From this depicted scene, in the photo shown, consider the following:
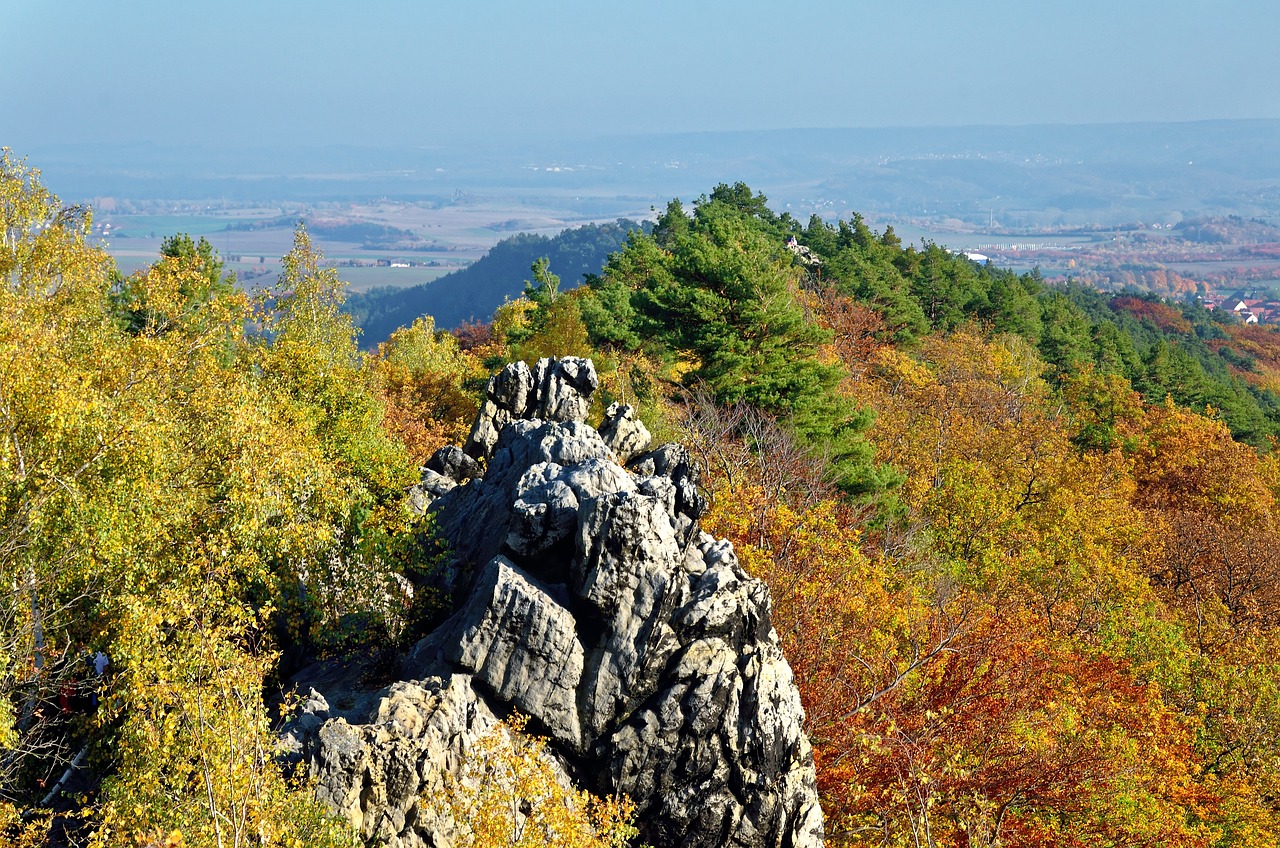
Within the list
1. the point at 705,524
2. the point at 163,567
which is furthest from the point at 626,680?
the point at 705,524

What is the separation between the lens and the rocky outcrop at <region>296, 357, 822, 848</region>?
17625 mm

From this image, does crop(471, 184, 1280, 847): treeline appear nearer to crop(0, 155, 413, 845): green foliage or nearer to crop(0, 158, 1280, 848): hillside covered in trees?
crop(0, 158, 1280, 848): hillside covered in trees

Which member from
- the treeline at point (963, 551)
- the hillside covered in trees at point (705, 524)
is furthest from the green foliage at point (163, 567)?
the treeline at point (963, 551)

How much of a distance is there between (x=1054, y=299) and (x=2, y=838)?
412 feet

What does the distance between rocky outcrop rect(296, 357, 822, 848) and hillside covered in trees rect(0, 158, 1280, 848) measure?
168 centimetres

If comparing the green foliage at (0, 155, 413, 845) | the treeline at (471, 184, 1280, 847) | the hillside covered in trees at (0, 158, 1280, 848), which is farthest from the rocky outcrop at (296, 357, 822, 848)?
the treeline at (471, 184, 1280, 847)

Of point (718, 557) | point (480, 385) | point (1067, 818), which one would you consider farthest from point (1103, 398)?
point (718, 557)

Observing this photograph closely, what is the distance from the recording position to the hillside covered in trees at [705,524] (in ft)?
57.8

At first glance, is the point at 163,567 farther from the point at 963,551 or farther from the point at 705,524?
the point at 963,551

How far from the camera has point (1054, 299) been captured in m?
121

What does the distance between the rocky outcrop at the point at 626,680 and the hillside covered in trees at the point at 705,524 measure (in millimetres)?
1676

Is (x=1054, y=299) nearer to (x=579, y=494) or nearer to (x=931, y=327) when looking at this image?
(x=931, y=327)

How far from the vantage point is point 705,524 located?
93.8 ft

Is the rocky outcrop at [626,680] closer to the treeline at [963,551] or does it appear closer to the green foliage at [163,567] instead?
the green foliage at [163,567]
